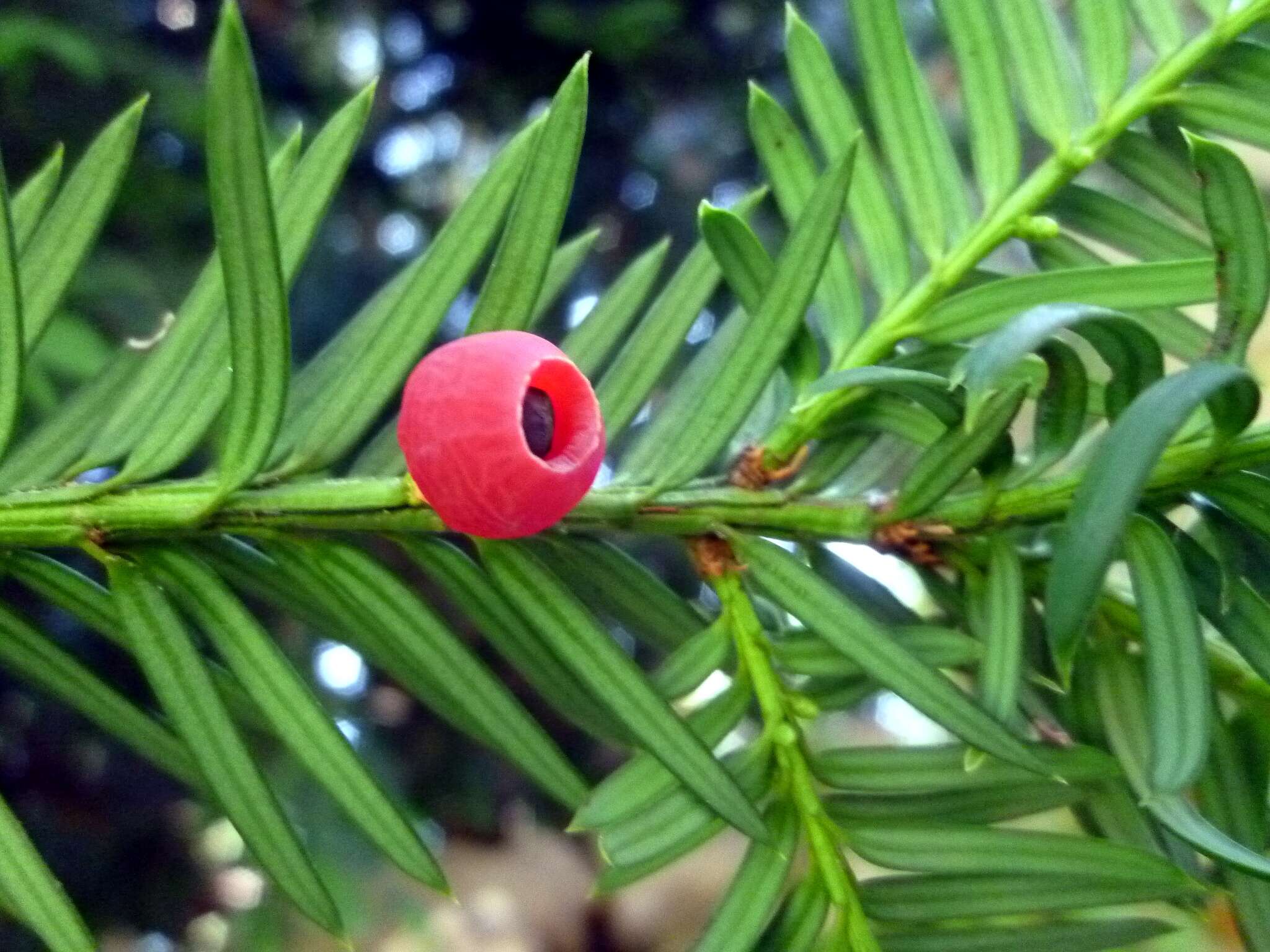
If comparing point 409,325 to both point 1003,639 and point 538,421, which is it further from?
point 1003,639

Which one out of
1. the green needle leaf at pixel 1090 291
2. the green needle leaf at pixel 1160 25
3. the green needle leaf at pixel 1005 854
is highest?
the green needle leaf at pixel 1160 25

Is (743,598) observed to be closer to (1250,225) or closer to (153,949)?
(1250,225)

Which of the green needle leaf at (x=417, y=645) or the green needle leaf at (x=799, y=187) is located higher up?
the green needle leaf at (x=799, y=187)

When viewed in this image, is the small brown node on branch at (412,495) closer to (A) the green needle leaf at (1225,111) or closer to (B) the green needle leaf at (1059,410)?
(B) the green needle leaf at (1059,410)

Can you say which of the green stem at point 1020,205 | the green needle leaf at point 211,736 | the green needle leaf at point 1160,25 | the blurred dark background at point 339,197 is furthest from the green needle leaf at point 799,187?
the blurred dark background at point 339,197

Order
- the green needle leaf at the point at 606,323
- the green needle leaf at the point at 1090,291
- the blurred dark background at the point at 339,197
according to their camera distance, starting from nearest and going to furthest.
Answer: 1. the green needle leaf at the point at 1090,291
2. the green needle leaf at the point at 606,323
3. the blurred dark background at the point at 339,197

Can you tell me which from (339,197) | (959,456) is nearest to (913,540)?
(959,456)

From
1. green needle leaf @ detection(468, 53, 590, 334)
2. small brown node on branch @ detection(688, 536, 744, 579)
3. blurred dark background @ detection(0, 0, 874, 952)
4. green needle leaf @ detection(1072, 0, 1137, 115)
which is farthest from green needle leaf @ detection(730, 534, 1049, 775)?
blurred dark background @ detection(0, 0, 874, 952)

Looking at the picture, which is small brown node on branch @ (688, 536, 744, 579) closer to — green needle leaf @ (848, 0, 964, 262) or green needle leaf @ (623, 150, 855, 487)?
green needle leaf @ (623, 150, 855, 487)
